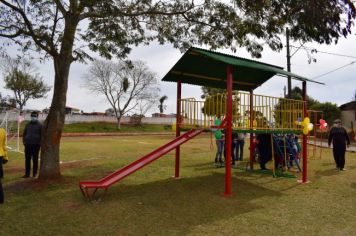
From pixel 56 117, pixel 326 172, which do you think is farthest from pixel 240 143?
pixel 56 117

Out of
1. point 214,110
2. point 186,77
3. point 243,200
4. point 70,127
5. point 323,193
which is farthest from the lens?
point 70,127

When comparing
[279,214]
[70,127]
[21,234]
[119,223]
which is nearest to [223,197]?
[279,214]

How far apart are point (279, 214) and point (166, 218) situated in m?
2.15

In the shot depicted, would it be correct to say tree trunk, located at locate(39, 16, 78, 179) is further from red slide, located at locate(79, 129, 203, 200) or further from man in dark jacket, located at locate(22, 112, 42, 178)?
red slide, located at locate(79, 129, 203, 200)

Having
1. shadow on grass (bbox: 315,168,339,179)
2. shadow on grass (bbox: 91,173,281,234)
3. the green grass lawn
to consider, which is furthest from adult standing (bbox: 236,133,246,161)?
shadow on grass (bbox: 91,173,281,234)

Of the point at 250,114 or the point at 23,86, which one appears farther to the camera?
the point at 23,86

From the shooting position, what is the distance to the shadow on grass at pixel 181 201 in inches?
244

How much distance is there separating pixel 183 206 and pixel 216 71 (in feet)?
→ 17.0

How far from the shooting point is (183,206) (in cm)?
714

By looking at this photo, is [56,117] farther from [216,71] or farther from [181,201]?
[216,71]

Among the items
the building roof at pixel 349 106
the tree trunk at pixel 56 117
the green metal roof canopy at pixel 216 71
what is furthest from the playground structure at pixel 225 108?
the building roof at pixel 349 106

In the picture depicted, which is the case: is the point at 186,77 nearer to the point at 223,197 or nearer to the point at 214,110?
the point at 214,110

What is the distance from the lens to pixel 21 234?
5.42m

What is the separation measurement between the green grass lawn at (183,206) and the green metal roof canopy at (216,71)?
9.99 feet
